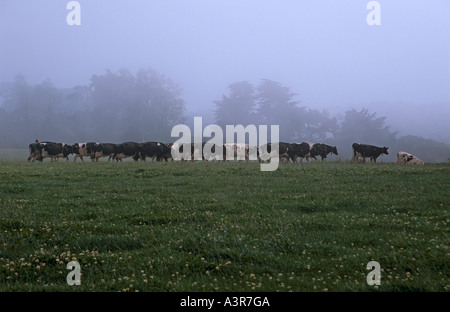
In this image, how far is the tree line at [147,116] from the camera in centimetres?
9038

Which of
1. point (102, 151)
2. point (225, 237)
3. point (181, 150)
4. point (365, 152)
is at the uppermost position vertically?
point (181, 150)

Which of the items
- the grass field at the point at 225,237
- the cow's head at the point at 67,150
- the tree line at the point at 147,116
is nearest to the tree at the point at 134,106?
the tree line at the point at 147,116

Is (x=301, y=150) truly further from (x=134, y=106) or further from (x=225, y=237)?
(x=134, y=106)

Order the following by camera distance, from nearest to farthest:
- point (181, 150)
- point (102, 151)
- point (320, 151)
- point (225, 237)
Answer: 1. point (225, 237)
2. point (181, 150)
3. point (102, 151)
4. point (320, 151)

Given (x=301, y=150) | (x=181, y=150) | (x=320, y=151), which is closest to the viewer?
(x=181, y=150)

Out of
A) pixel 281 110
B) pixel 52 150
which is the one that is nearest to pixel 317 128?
pixel 281 110

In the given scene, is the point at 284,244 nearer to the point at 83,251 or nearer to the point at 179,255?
the point at 179,255

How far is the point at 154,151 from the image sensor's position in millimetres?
45688

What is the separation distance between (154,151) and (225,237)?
37.4 metres

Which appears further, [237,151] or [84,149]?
[237,151]

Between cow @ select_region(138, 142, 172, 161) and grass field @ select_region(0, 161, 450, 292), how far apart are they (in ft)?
91.0

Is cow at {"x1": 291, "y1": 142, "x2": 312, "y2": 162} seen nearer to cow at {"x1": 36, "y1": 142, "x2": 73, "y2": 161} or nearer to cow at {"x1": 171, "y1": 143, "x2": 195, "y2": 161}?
cow at {"x1": 171, "y1": 143, "x2": 195, "y2": 161}

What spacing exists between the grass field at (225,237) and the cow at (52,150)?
2813 cm
